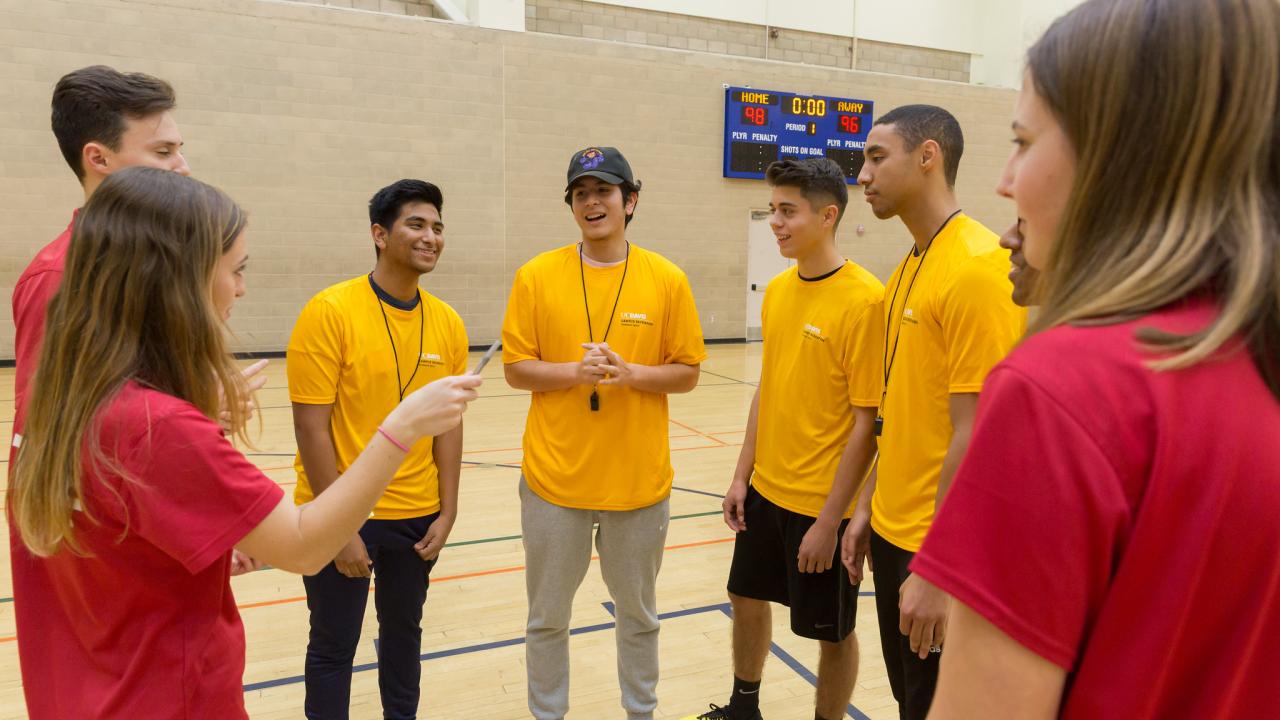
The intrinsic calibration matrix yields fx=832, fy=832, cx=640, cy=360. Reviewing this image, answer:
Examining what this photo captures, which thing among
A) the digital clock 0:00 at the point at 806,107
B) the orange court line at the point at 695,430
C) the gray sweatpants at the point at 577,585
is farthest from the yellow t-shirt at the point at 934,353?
the digital clock 0:00 at the point at 806,107

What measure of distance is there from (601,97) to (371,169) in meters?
2.92

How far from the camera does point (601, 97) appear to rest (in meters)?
10.3

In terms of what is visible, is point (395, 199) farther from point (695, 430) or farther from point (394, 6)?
point (394, 6)

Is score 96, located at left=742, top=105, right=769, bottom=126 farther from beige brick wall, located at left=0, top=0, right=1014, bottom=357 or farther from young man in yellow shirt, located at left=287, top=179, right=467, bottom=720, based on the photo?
young man in yellow shirt, located at left=287, top=179, right=467, bottom=720

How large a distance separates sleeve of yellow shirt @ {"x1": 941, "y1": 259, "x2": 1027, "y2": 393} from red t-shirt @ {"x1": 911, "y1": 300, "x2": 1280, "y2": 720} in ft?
4.32

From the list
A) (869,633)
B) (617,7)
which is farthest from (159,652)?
(617,7)

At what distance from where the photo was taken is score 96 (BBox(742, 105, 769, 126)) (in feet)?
35.9

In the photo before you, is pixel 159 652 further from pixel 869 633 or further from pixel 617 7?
pixel 617 7

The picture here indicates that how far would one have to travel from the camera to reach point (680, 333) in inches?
108

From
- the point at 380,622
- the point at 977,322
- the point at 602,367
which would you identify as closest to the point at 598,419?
the point at 602,367

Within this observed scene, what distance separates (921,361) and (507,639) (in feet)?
6.84

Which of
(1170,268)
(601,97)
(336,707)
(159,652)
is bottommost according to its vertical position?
(336,707)

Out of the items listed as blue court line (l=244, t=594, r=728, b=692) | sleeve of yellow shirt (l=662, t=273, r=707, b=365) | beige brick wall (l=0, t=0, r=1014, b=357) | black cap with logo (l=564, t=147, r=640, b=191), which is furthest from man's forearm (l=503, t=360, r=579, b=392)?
beige brick wall (l=0, t=0, r=1014, b=357)

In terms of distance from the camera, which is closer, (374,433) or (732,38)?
(374,433)
